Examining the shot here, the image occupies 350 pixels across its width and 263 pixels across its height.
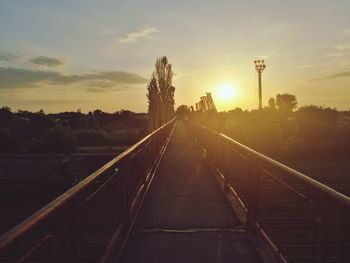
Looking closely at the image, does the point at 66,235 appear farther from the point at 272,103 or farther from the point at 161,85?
the point at 272,103

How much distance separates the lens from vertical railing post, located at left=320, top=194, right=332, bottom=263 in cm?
351

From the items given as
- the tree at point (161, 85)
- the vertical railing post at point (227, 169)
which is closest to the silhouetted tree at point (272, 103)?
the tree at point (161, 85)

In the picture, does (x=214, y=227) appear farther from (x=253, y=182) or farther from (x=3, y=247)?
(x=3, y=247)

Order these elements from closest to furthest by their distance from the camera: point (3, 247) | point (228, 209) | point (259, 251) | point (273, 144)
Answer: point (3, 247) < point (259, 251) < point (228, 209) < point (273, 144)

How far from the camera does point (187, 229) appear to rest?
6637mm

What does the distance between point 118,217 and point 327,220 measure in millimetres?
3401

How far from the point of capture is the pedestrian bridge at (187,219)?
10.7 feet

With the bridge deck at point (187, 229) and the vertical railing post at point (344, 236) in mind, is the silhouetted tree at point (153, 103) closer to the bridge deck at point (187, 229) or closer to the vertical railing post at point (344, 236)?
the bridge deck at point (187, 229)

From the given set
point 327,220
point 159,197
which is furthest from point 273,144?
point 327,220

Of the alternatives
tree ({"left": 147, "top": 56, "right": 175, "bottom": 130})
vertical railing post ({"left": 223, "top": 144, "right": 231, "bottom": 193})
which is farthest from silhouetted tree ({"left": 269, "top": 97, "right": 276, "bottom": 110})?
vertical railing post ({"left": 223, "top": 144, "right": 231, "bottom": 193})

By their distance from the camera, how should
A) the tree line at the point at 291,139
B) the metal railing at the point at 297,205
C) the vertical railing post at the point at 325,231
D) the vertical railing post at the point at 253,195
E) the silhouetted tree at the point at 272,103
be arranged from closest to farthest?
1. the metal railing at the point at 297,205
2. the vertical railing post at the point at 325,231
3. the vertical railing post at the point at 253,195
4. the tree line at the point at 291,139
5. the silhouetted tree at the point at 272,103

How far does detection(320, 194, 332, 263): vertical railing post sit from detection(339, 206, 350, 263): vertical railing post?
0.37 m

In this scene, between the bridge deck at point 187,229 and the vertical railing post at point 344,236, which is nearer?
the vertical railing post at point 344,236

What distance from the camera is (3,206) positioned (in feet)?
62.5
